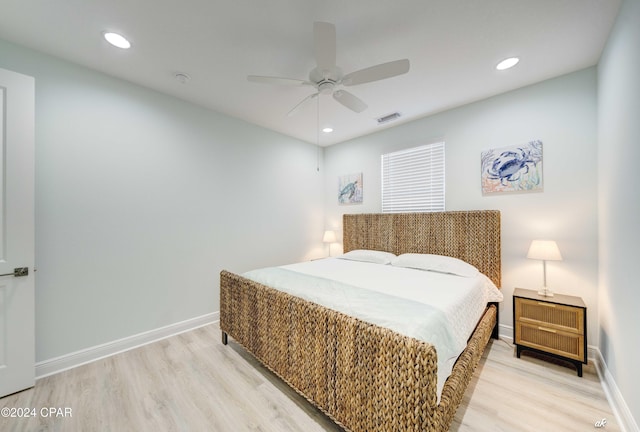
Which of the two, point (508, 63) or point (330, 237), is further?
point (330, 237)

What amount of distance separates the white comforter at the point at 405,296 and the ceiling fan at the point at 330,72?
1.64 m

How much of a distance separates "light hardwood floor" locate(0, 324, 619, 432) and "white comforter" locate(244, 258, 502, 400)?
0.54 m

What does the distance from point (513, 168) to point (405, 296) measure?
2.04m

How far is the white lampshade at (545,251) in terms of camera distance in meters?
2.21

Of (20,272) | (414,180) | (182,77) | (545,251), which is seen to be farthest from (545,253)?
(20,272)

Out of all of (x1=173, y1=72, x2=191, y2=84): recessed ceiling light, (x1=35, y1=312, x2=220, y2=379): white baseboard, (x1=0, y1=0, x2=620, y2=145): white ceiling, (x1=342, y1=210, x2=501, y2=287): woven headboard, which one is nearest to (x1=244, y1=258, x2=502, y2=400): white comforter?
(x1=342, y1=210, x2=501, y2=287): woven headboard

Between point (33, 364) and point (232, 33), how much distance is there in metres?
3.03

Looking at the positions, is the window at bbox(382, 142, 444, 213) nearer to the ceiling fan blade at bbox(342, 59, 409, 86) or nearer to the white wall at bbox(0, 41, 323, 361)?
the ceiling fan blade at bbox(342, 59, 409, 86)

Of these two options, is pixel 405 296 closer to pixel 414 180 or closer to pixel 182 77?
pixel 414 180

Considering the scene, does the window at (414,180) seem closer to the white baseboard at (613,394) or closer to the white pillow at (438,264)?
the white pillow at (438,264)

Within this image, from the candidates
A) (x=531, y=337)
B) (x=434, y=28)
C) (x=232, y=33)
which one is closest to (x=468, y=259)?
(x=531, y=337)

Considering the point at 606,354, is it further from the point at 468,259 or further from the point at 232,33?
the point at 232,33

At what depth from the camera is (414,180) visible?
11.5 feet

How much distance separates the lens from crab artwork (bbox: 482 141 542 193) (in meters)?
2.53
